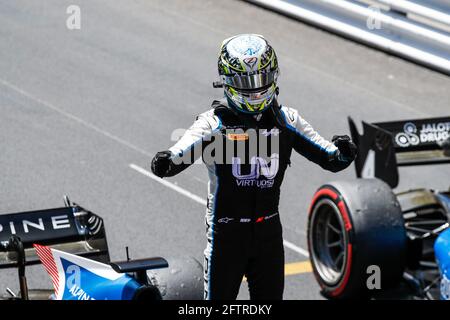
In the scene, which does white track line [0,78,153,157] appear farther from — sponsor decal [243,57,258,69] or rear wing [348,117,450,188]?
sponsor decal [243,57,258,69]

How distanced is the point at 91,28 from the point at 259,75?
26.7ft

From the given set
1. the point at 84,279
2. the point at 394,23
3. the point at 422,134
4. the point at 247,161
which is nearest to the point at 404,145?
the point at 422,134

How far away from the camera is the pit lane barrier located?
43.0 feet

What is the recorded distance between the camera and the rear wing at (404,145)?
26.3ft

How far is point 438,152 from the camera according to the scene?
8.19 meters

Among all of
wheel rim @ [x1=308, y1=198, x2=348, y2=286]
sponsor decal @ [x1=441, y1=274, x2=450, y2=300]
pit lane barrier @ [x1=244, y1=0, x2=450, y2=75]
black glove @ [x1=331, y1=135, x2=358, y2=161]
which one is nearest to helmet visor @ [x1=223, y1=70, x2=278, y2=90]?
black glove @ [x1=331, y1=135, x2=358, y2=161]

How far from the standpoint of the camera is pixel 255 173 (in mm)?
5863

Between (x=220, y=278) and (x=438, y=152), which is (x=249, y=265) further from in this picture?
(x=438, y=152)

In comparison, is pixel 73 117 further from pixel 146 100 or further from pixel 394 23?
pixel 394 23

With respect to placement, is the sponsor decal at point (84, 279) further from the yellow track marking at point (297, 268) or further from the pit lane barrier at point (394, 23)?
the pit lane barrier at point (394, 23)

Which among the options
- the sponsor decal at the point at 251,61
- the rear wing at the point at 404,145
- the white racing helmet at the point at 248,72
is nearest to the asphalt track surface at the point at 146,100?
the rear wing at the point at 404,145

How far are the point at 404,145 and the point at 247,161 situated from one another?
8.56ft
